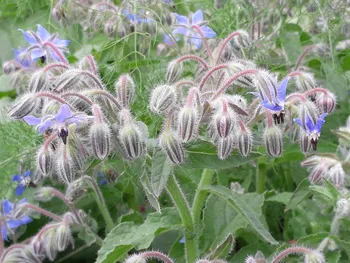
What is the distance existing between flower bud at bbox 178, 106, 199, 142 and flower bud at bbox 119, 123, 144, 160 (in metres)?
0.08

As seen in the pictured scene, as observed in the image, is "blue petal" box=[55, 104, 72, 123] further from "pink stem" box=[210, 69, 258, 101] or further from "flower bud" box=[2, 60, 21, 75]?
"flower bud" box=[2, 60, 21, 75]

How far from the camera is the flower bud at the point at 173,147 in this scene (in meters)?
1.13

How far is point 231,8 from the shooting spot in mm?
1812

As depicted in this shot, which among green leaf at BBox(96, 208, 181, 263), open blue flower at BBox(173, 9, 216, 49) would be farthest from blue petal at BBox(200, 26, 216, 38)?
green leaf at BBox(96, 208, 181, 263)

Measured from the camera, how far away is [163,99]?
116cm

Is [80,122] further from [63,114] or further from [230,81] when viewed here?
[230,81]

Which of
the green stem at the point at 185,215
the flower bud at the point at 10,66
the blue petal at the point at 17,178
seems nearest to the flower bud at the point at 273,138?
the green stem at the point at 185,215

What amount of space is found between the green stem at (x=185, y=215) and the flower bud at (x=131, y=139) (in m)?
0.17

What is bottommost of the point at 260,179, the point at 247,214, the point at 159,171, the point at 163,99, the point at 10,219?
the point at 260,179

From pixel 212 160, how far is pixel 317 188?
316mm

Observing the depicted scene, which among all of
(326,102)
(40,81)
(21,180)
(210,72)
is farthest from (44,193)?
(326,102)

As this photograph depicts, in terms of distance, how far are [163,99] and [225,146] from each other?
14cm

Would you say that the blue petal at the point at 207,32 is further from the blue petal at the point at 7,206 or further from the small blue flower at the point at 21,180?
the blue petal at the point at 7,206

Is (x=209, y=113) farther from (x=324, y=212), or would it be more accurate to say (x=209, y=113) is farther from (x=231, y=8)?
(x=231, y=8)
